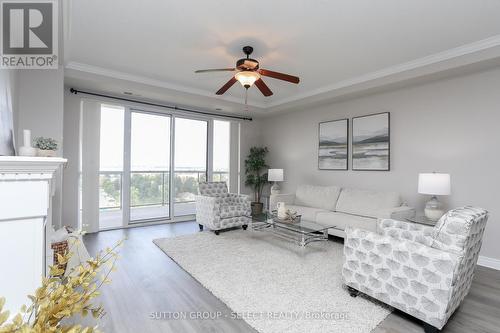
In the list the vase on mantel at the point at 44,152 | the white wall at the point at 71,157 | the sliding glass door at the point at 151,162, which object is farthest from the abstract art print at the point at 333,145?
the white wall at the point at 71,157

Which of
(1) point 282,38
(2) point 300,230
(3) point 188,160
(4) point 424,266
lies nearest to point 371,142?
(2) point 300,230

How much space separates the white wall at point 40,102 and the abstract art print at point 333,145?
14.8ft

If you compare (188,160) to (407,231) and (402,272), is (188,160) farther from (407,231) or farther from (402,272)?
(402,272)

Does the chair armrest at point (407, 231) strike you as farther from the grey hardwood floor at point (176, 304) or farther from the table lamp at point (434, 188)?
the table lamp at point (434, 188)

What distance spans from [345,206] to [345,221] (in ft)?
2.14

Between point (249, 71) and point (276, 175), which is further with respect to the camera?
point (276, 175)

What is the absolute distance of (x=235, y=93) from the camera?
5.28 m

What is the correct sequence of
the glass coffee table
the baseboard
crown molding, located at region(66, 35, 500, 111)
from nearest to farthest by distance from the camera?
crown molding, located at region(66, 35, 500, 111) → the baseboard → the glass coffee table

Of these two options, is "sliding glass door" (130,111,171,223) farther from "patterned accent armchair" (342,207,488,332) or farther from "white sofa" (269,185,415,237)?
"patterned accent armchair" (342,207,488,332)

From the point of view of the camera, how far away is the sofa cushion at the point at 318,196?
478 cm

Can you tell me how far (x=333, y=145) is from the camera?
5164 millimetres

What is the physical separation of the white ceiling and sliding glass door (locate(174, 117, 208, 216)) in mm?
1498

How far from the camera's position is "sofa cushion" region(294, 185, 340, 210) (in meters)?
4.78

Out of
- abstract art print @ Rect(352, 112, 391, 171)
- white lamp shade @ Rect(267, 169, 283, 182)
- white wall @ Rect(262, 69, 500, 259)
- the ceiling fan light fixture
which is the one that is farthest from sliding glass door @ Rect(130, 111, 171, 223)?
abstract art print @ Rect(352, 112, 391, 171)
